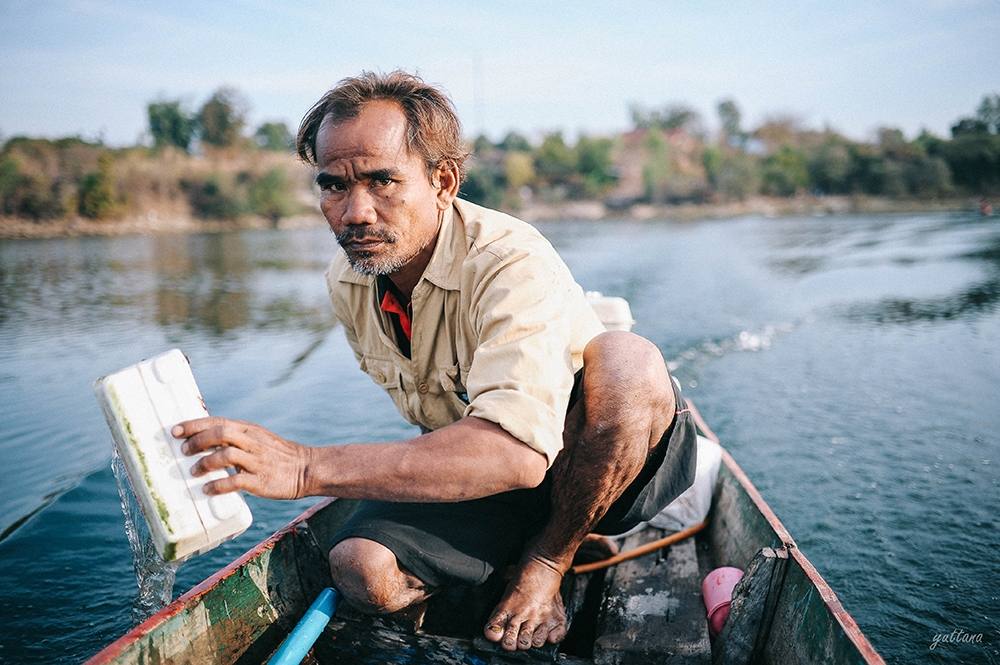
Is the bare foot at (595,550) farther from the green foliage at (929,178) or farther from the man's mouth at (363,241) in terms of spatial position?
the green foliage at (929,178)

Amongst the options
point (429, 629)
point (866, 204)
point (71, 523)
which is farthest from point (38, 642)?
point (866, 204)

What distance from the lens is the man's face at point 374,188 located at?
1.91 metres

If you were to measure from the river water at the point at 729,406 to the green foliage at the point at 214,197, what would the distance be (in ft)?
107

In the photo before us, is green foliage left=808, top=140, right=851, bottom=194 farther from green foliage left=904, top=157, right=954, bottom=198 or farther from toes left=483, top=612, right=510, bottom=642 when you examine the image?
toes left=483, top=612, right=510, bottom=642

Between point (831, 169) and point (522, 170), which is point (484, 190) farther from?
point (831, 169)

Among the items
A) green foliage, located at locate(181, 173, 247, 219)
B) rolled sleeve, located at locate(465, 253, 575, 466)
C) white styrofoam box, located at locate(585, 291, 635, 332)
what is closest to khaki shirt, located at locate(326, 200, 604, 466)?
rolled sleeve, located at locate(465, 253, 575, 466)

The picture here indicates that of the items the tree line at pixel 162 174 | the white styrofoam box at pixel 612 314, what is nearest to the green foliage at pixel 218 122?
the tree line at pixel 162 174

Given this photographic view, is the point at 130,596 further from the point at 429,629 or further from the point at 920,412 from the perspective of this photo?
the point at 920,412

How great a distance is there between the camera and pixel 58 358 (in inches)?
287

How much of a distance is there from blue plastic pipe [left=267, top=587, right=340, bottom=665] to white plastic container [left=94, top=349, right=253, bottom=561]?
380 mm

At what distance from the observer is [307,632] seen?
5.72ft

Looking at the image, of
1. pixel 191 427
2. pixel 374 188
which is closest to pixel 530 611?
pixel 191 427

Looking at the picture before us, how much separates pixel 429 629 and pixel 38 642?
168cm

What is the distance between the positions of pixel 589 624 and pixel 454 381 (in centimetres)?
93
